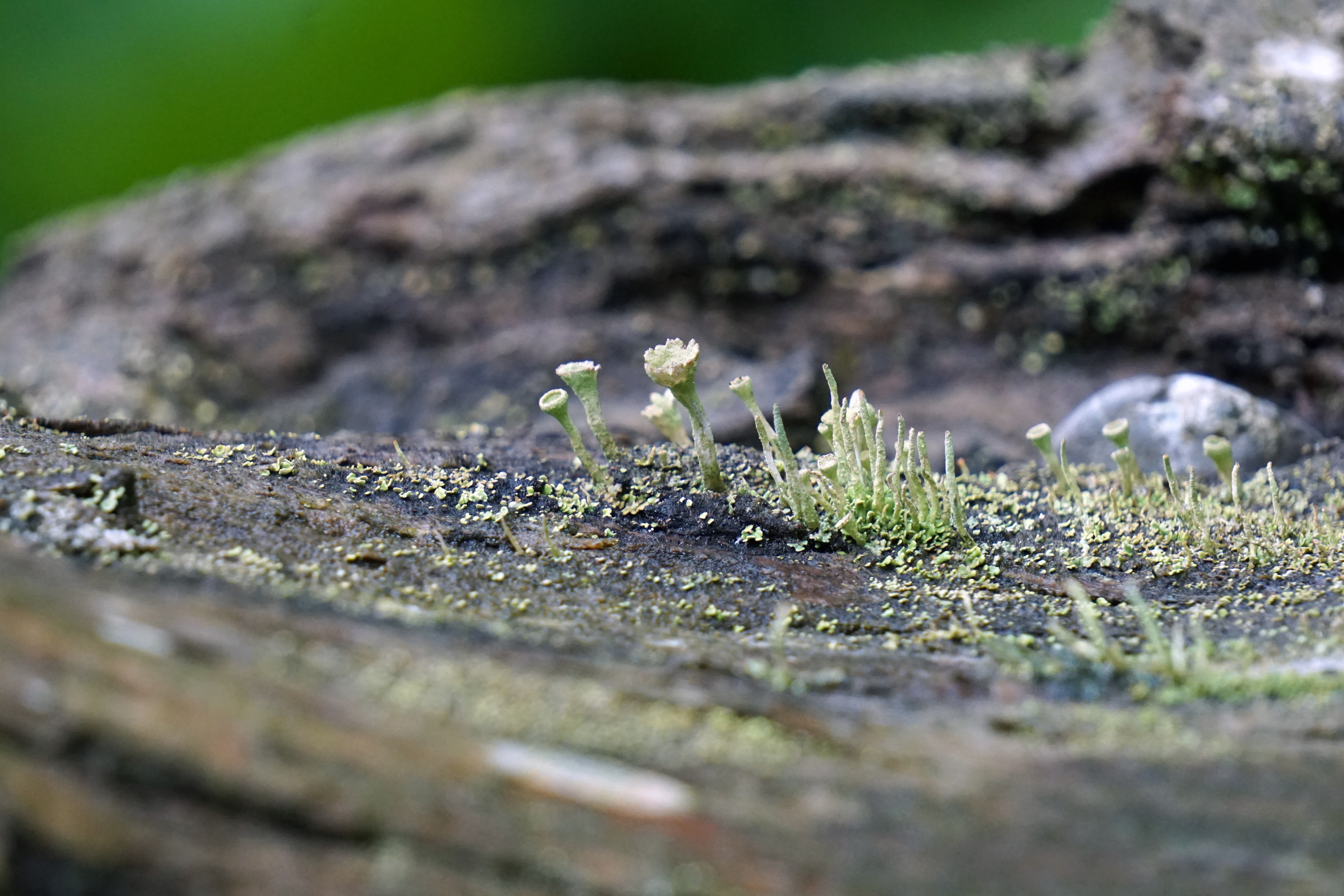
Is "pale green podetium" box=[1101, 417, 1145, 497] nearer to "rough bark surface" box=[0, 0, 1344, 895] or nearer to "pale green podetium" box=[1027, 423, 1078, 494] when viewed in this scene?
"pale green podetium" box=[1027, 423, 1078, 494]

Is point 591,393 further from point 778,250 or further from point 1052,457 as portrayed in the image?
point 778,250

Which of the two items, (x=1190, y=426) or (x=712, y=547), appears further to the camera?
(x=1190, y=426)

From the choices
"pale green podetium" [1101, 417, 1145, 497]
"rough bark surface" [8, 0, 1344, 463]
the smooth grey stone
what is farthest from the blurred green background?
"pale green podetium" [1101, 417, 1145, 497]

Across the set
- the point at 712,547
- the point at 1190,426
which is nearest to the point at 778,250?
the point at 1190,426

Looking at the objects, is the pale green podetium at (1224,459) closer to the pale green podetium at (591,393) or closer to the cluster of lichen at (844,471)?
the cluster of lichen at (844,471)

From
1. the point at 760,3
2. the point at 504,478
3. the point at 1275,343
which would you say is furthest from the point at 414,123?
the point at 1275,343

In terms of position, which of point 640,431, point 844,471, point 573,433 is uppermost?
point 573,433

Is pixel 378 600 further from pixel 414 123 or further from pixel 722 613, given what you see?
pixel 414 123

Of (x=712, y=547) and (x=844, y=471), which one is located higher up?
(x=844, y=471)
